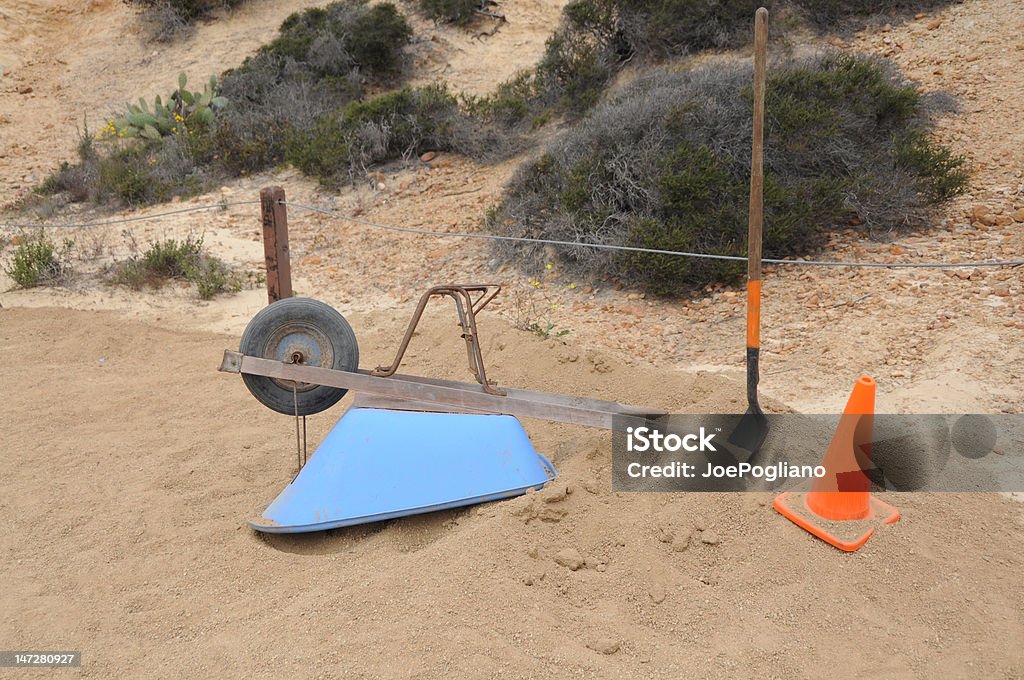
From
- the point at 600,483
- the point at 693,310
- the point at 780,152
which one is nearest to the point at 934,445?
the point at 600,483

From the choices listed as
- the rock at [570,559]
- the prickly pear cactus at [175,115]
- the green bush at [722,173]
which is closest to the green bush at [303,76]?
the prickly pear cactus at [175,115]

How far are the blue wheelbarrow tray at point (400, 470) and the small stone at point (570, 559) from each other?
0.41m

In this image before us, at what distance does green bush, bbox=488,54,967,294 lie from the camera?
20.8ft

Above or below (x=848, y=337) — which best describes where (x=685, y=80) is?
above

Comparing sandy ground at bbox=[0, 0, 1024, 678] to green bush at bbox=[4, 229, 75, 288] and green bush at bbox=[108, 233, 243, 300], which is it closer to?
green bush at bbox=[108, 233, 243, 300]

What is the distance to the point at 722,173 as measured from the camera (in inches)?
256

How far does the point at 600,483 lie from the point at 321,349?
58.0 inches

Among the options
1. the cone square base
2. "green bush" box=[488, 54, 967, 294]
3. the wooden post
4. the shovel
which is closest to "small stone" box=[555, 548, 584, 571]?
the cone square base

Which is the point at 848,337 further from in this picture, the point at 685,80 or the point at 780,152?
the point at 685,80

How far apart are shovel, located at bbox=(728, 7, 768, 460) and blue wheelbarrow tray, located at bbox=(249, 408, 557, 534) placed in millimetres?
1073

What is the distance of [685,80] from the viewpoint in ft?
26.5

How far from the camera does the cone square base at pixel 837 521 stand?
3201 millimetres

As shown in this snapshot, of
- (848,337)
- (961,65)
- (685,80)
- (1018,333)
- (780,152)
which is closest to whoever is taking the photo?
(1018,333)

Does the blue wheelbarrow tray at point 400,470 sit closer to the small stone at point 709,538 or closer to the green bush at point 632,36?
the small stone at point 709,538
